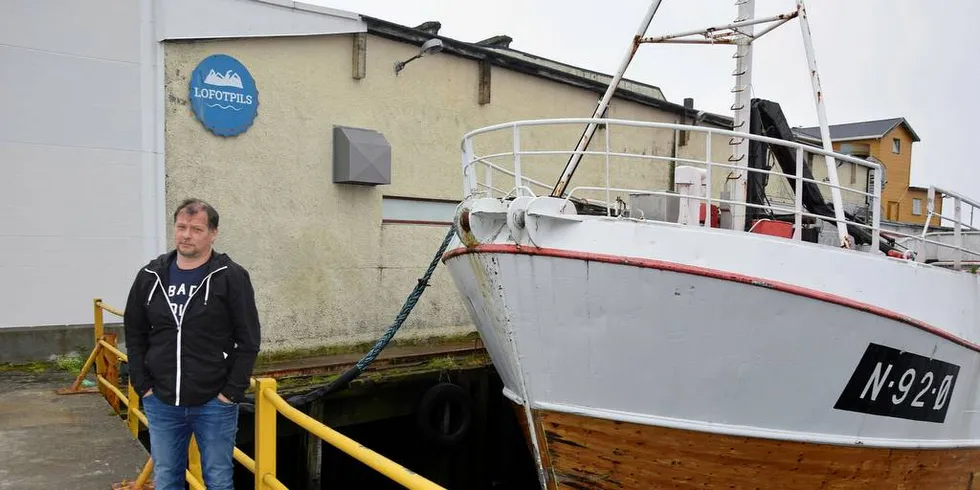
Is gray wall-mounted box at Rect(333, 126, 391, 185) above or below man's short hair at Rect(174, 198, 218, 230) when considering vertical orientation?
above

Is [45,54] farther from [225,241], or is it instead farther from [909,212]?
[909,212]

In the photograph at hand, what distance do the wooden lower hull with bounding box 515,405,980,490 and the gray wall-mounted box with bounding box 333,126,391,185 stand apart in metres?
5.40

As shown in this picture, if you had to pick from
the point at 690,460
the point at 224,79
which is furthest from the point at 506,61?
the point at 690,460

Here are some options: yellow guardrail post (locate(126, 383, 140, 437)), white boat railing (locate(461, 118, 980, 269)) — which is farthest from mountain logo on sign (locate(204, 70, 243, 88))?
yellow guardrail post (locate(126, 383, 140, 437))

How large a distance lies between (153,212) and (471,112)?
5237 millimetres

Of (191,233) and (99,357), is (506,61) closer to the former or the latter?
(99,357)

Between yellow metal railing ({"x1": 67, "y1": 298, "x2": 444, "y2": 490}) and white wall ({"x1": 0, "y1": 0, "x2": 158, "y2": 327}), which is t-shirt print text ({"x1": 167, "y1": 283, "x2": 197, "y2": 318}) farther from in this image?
white wall ({"x1": 0, "y1": 0, "x2": 158, "y2": 327})

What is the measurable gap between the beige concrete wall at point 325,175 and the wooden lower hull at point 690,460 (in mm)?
5176

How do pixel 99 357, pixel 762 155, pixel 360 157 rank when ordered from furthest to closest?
pixel 360 157 → pixel 762 155 → pixel 99 357

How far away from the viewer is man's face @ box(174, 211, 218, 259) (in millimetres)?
3047

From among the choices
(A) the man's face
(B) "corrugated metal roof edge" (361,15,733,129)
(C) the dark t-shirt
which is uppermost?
(B) "corrugated metal roof edge" (361,15,733,129)

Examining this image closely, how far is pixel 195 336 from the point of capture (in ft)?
9.96

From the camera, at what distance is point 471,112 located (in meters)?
11.5

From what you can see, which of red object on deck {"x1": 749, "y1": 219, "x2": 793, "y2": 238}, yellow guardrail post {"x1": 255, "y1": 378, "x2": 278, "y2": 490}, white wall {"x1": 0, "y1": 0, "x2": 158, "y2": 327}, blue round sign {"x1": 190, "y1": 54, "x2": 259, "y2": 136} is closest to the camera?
yellow guardrail post {"x1": 255, "y1": 378, "x2": 278, "y2": 490}
